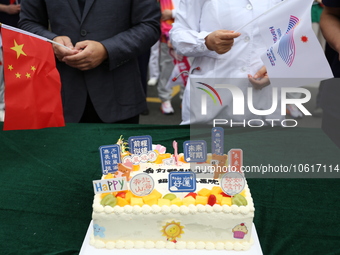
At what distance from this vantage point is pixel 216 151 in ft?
3.78

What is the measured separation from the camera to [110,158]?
1086 millimetres

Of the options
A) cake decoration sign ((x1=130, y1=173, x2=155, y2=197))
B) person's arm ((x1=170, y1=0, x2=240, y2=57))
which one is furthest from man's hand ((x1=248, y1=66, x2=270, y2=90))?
cake decoration sign ((x1=130, y1=173, x2=155, y2=197))

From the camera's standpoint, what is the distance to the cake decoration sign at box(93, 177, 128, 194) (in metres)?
0.98

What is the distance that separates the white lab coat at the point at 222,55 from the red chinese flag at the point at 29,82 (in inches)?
21.9

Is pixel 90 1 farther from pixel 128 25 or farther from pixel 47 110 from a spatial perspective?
pixel 47 110

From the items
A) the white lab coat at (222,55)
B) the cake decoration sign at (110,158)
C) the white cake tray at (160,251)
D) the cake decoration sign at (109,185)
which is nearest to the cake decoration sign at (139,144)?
the cake decoration sign at (110,158)

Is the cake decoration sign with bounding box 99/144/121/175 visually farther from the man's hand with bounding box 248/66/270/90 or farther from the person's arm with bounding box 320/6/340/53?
the person's arm with bounding box 320/6/340/53

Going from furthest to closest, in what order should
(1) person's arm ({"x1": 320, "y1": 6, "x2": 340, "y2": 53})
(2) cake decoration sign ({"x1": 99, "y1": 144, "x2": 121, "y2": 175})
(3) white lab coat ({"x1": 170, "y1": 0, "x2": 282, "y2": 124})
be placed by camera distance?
(3) white lab coat ({"x1": 170, "y1": 0, "x2": 282, "y2": 124}) → (1) person's arm ({"x1": 320, "y1": 6, "x2": 340, "y2": 53}) → (2) cake decoration sign ({"x1": 99, "y1": 144, "x2": 121, "y2": 175})

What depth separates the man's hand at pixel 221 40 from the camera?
1.43m

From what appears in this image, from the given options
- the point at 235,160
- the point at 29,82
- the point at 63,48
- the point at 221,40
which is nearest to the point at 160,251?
the point at 235,160

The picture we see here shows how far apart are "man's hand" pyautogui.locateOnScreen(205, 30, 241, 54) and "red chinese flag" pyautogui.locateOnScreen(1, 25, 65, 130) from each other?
0.59m

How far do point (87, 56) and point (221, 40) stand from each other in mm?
536

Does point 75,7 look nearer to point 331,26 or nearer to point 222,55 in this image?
point 222,55

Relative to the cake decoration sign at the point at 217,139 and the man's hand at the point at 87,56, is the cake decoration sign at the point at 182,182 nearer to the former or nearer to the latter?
the cake decoration sign at the point at 217,139
